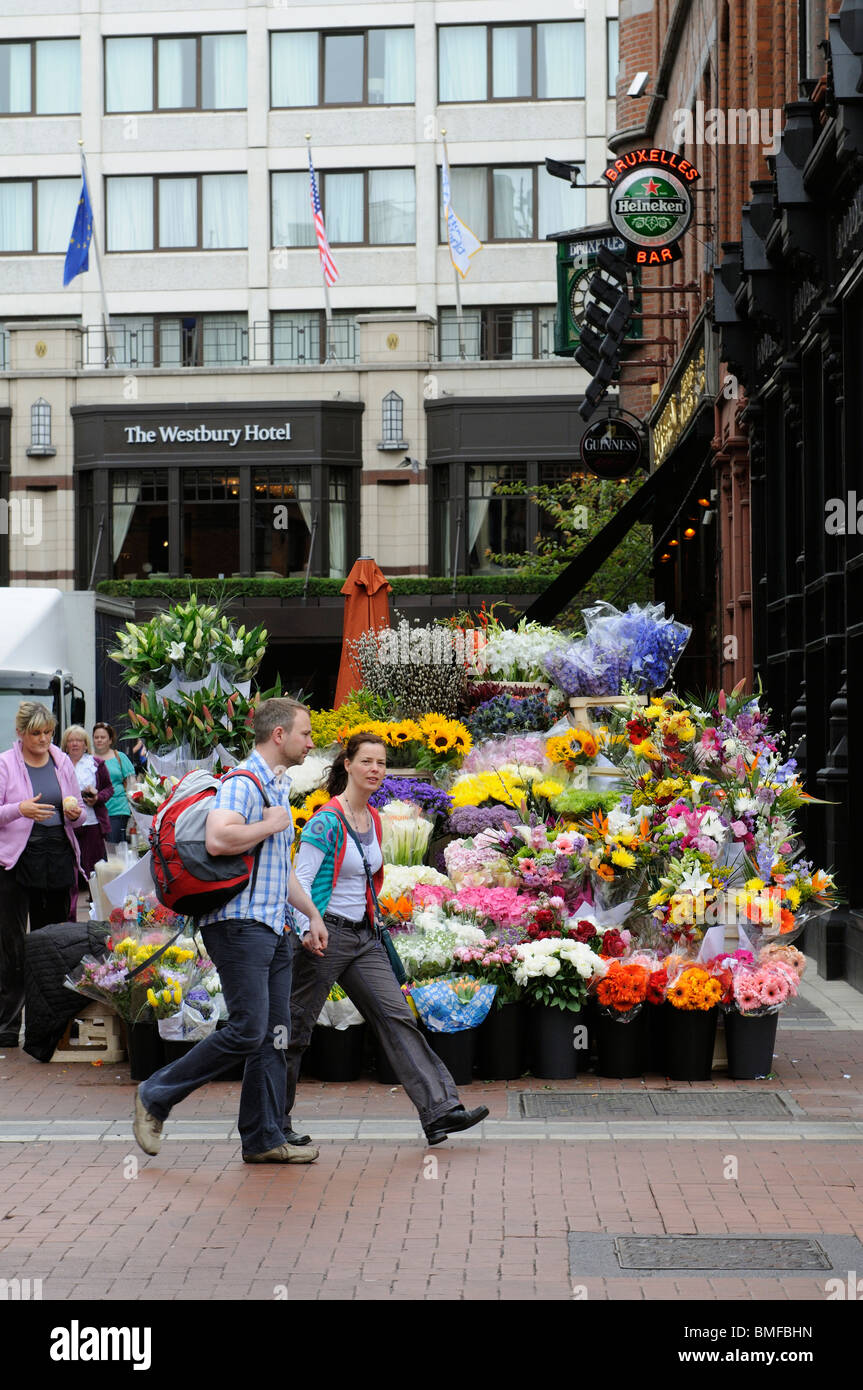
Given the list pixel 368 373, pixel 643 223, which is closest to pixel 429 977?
pixel 643 223

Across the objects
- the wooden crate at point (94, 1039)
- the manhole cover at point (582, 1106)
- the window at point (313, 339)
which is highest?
the window at point (313, 339)

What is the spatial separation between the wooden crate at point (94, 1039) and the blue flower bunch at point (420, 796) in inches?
141

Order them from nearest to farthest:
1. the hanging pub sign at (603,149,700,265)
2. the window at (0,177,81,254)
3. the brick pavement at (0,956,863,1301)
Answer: the brick pavement at (0,956,863,1301), the hanging pub sign at (603,149,700,265), the window at (0,177,81,254)

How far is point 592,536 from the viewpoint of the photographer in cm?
3584

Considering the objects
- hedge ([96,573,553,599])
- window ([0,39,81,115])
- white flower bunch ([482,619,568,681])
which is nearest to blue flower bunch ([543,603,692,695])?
white flower bunch ([482,619,568,681])

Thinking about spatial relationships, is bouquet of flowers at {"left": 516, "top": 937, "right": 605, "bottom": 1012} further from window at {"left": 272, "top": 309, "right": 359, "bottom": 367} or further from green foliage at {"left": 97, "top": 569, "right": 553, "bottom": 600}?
window at {"left": 272, "top": 309, "right": 359, "bottom": 367}

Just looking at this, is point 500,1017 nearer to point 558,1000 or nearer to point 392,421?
point 558,1000

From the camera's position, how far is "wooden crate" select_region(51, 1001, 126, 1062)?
33.9 ft

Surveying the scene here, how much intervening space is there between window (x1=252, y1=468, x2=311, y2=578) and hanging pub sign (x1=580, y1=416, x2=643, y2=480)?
17.8m

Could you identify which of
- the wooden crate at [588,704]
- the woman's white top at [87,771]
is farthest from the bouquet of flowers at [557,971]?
the woman's white top at [87,771]

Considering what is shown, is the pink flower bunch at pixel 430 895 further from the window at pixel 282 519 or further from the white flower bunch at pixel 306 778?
the window at pixel 282 519

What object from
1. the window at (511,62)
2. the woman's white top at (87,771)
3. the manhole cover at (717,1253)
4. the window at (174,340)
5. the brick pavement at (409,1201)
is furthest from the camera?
the window at (511,62)

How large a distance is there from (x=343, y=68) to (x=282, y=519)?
1242cm

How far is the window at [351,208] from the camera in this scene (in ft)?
158
